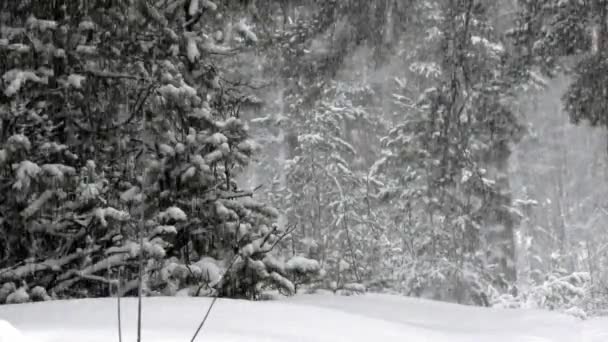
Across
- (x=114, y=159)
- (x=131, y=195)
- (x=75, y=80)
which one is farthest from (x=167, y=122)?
(x=75, y=80)

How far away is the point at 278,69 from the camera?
916cm

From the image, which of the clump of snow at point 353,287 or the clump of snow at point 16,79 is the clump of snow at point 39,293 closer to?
the clump of snow at point 16,79

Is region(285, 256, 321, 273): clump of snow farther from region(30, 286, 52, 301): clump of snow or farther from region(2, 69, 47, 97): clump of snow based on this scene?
region(2, 69, 47, 97): clump of snow

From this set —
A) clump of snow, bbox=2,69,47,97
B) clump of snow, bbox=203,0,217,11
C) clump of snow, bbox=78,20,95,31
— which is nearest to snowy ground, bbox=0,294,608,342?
clump of snow, bbox=2,69,47,97

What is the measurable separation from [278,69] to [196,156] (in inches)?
140

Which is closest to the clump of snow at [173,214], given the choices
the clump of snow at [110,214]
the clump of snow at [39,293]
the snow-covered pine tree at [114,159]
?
the snow-covered pine tree at [114,159]

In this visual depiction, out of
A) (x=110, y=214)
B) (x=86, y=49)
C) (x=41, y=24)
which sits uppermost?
(x=41, y=24)

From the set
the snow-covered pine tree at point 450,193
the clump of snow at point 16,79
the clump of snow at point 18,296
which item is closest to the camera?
the clump of snow at point 18,296

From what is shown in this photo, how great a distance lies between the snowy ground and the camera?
3.15 meters

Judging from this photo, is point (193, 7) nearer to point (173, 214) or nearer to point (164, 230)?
point (173, 214)

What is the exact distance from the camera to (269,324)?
364cm

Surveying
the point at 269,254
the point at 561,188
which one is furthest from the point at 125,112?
the point at 561,188

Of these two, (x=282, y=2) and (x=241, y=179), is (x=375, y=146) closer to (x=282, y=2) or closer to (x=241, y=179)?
(x=241, y=179)

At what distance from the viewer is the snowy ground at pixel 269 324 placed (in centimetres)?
315
